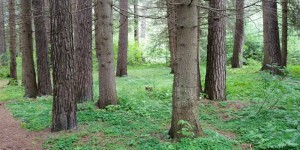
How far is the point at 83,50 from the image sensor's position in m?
8.31

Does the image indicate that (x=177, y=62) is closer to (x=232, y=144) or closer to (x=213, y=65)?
(x=232, y=144)

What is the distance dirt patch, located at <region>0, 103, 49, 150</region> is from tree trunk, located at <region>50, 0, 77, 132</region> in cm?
41

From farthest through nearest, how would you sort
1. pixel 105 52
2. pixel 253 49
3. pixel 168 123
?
1. pixel 253 49
2. pixel 105 52
3. pixel 168 123

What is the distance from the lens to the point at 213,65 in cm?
785

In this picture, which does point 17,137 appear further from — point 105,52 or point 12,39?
point 12,39

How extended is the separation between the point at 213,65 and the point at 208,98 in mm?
909

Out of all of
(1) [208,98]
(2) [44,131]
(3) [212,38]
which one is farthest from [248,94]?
(2) [44,131]

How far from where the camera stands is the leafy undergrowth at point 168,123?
4.71m

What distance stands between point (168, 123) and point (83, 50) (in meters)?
3.53

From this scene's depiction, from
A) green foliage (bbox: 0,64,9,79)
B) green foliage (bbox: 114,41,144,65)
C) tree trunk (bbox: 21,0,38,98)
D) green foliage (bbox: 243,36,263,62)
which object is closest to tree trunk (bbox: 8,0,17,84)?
green foliage (bbox: 0,64,9,79)

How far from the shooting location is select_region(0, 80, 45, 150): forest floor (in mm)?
5188

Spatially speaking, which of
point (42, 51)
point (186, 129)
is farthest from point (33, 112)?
point (186, 129)

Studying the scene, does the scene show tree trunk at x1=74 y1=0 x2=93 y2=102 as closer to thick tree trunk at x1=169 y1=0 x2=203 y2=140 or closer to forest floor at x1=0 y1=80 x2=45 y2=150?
forest floor at x1=0 y1=80 x2=45 y2=150

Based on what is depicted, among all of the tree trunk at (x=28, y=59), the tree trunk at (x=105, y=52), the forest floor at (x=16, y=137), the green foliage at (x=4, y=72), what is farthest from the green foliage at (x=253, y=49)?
the forest floor at (x=16, y=137)
